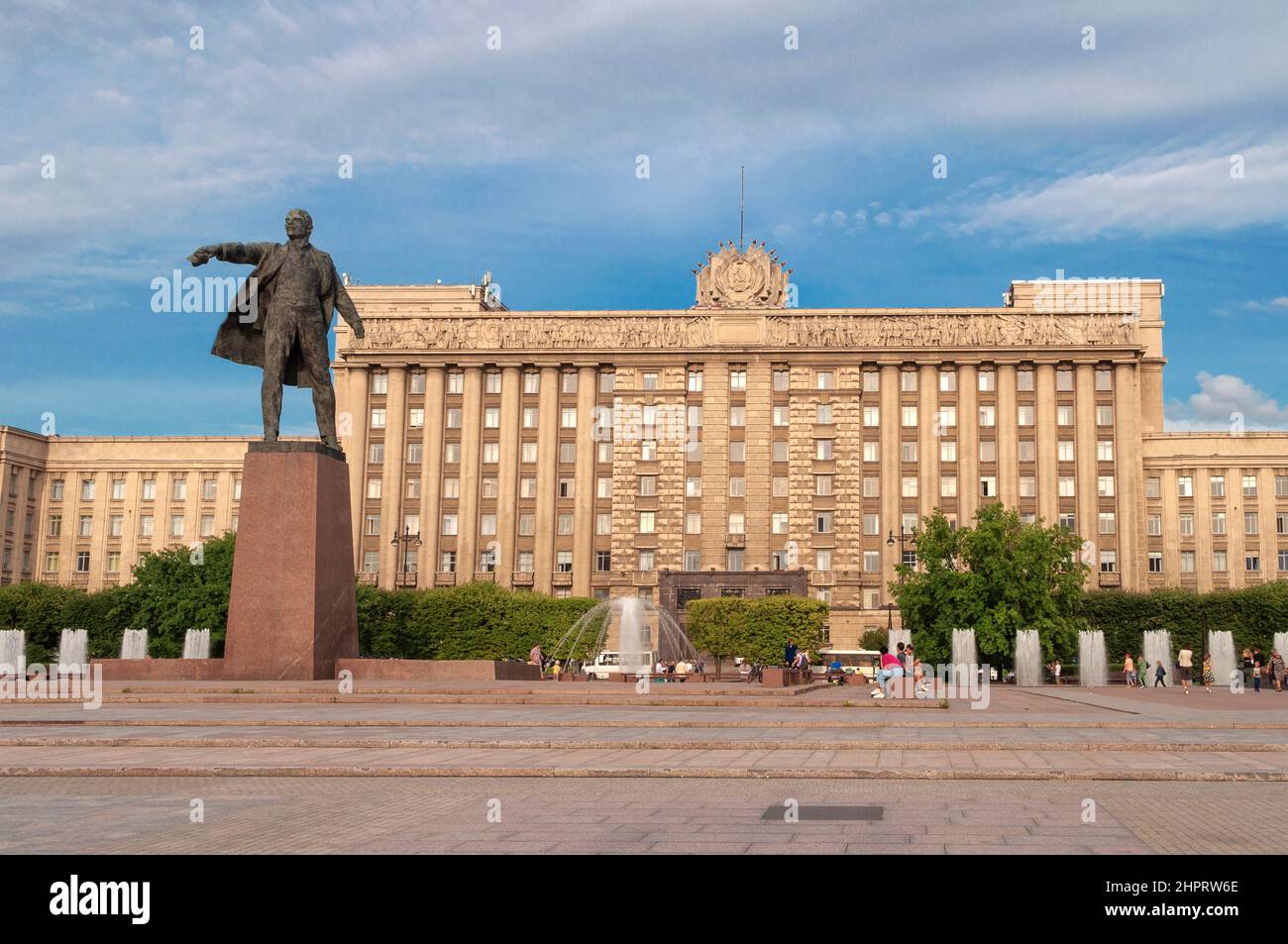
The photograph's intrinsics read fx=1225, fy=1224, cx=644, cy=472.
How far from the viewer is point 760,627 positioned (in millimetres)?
68500

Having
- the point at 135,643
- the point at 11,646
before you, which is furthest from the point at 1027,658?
the point at 11,646

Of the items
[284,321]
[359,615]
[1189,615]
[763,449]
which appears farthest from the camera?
[763,449]

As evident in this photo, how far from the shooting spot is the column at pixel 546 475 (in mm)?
85188

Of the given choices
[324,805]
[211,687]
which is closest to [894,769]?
[324,805]

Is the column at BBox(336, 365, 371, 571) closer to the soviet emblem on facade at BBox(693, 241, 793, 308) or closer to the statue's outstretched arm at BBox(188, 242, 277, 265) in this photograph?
the soviet emblem on facade at BBox(693, 241, 793, 308)

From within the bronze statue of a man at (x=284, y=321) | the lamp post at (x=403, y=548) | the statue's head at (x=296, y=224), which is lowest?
the lamp post at (x=403, y=548)

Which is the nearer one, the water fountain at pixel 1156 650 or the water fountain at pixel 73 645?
the water fountain at pixel 1156 650

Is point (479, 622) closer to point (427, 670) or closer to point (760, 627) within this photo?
point (760, 627)

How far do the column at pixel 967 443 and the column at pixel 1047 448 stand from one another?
4192mm

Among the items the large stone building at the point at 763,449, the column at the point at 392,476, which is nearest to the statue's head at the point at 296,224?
the large stone building at the point at 763,449

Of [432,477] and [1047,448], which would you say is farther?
[432,477]

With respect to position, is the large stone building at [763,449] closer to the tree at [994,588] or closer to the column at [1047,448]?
the column at [1047,448]

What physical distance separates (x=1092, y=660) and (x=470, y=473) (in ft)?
148
